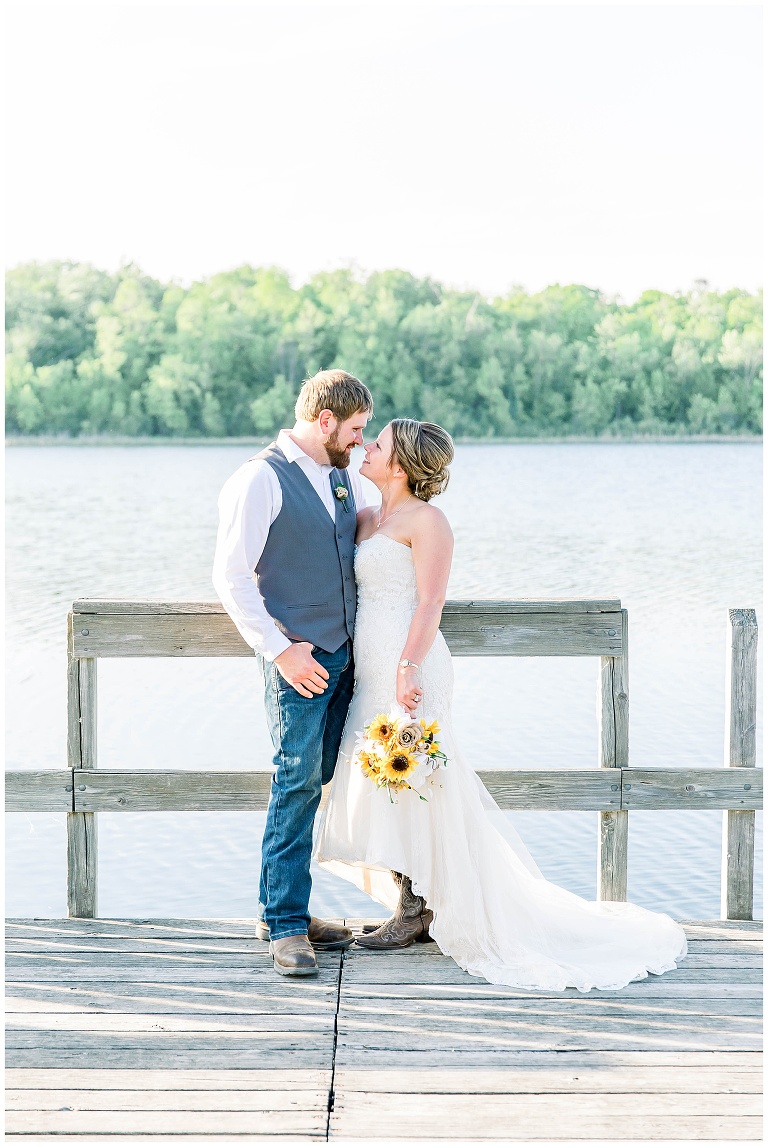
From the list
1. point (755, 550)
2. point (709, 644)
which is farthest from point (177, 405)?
point (709, 644)

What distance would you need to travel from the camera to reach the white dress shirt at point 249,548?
138 inches

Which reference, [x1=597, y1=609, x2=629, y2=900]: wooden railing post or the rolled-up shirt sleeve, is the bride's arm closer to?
the rolled-up shirt sleeve

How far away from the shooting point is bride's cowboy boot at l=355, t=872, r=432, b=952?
3775mm

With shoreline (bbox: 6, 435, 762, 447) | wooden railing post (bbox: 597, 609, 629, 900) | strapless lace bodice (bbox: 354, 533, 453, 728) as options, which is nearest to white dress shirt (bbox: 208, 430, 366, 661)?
strapless lace bodice (bbox: 354, 533, 453, 728)

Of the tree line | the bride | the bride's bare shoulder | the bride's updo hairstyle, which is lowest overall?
the bride

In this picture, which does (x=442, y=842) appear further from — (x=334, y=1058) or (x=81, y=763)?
(x=81, y=763)

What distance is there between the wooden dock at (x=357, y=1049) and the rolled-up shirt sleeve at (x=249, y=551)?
988 mm

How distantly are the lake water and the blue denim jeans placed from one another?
1.80 meters

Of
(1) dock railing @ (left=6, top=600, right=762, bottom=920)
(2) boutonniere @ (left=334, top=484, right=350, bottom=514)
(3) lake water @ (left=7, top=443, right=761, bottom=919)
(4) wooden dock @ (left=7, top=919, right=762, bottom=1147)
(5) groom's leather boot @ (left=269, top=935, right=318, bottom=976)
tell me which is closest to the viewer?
(4) wooden dock @ (left=7, top=919, right=762, bottom=1147)

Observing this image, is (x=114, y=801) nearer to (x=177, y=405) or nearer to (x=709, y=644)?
(x=709, y=644)

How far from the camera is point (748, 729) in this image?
13.5ft

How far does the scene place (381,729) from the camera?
141 inches

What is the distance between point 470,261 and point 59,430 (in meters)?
18.8

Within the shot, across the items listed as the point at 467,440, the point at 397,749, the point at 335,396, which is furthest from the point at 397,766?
the point at 467,440
